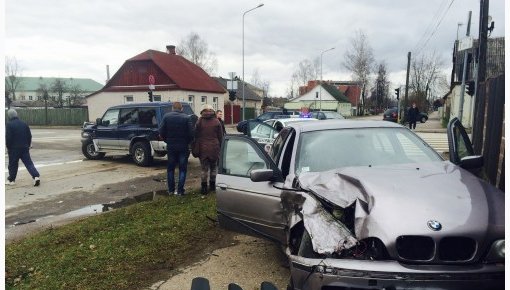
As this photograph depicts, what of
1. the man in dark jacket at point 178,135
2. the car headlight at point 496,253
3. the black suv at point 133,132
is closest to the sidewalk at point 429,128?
the black suv at point 133,132

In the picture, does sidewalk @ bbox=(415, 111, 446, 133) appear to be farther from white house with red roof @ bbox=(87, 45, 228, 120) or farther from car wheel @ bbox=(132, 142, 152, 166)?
white house with red roof @ bbox=(87, 45, 228, 120)

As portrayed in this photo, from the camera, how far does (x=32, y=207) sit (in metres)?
8.15

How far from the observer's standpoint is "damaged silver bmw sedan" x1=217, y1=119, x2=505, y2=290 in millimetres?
2787

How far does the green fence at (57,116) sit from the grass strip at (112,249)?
36.7m

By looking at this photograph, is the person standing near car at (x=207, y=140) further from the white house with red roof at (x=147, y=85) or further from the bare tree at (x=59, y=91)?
the bare tree at (x=59, y=91)

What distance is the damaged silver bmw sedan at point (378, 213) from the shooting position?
9.14 ft

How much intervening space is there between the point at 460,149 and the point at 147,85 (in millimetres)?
32443

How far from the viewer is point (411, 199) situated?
3.04m

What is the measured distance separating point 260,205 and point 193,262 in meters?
1.13

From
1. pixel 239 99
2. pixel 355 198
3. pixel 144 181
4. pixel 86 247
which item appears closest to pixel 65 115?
pixel 239 99

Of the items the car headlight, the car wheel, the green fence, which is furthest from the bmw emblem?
the green fence

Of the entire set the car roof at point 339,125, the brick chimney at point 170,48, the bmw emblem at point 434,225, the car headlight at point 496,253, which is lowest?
the car headlight at point 496,253

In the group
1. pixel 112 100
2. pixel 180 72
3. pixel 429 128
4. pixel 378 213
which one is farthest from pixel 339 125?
pixel 112 100

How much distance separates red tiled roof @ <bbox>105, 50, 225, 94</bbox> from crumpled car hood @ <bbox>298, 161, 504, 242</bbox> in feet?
101
